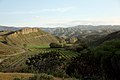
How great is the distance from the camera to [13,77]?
14508mm

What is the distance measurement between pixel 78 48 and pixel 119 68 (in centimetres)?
7059

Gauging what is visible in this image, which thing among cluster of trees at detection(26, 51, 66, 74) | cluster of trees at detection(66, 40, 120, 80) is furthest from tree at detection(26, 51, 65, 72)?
cluster of trees at detection(66, 40, 120, 80)

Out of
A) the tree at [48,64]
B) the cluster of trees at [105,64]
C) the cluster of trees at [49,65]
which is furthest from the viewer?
the cluster of trees at [105,64]

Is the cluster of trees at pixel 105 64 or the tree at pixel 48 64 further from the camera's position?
the cluster of trees at pixel 105 64

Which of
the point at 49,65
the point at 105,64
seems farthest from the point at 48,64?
the point at 105,64

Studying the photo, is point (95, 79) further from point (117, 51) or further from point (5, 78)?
point (117, 51)

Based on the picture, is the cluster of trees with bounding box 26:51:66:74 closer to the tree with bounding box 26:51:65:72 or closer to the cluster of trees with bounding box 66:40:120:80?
the tree with bounding box 26:51:65:72

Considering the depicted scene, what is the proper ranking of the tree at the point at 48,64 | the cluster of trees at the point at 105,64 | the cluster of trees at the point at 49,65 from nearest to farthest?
the cluster of trees at the point at 49,65, the tree at the point at 48,64, the cluster of trees at the point at 105,64

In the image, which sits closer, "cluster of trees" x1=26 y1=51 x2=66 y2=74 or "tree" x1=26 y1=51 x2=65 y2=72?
"cluster of trees" x1=26 y1=51 x2=66 y2=74

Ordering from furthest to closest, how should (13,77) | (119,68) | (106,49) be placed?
(106,49) → (119,68) → (13,77)

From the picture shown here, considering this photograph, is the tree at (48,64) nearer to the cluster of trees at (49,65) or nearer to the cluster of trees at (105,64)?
the cluster of trees at (49,65)

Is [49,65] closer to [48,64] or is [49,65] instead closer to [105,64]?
[48,64]

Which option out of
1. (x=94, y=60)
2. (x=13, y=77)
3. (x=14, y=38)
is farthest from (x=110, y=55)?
(x=14, y=38)

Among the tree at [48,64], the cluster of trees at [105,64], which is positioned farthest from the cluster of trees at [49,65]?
the cluster of trees at [105,64]
